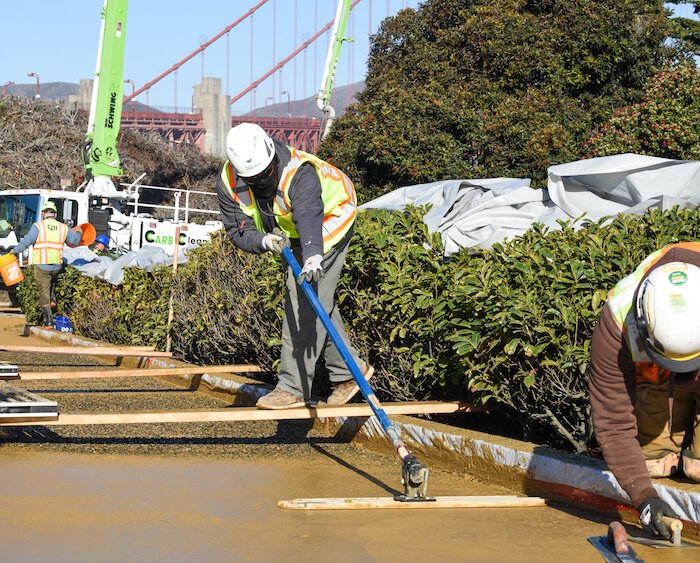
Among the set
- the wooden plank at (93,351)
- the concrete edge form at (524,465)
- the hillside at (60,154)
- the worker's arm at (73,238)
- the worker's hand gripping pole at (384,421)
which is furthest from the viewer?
the hillside at (60,154)

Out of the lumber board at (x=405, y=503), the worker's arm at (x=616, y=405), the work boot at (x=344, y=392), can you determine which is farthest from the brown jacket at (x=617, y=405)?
the work boot at (x=344, y=392)

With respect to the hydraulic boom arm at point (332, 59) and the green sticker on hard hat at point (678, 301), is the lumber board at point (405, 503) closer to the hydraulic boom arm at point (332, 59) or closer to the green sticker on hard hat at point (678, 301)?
the green sticker on hard hat at point (678, 301)

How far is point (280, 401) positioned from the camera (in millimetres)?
6090

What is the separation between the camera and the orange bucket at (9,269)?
48.2 feet

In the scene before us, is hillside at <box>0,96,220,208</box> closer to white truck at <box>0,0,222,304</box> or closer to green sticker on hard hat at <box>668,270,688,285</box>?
white truck at <box>0,0,222,304</box>

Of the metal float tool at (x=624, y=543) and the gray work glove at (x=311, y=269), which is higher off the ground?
the gray work glove at (x=311, y=269)

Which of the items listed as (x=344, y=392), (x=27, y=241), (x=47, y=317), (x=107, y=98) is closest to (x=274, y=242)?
(x=344, y=392)

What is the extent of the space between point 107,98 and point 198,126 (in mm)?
55736

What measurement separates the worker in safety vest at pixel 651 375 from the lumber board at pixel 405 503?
0.61 meters

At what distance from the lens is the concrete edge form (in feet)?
14.0

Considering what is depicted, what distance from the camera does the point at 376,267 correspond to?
21.8 feet

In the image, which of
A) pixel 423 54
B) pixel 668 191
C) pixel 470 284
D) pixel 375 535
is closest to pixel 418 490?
pixel 375 535

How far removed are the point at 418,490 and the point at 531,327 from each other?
3.38 ft

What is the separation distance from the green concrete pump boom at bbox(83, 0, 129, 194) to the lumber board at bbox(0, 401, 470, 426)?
24312 mm
